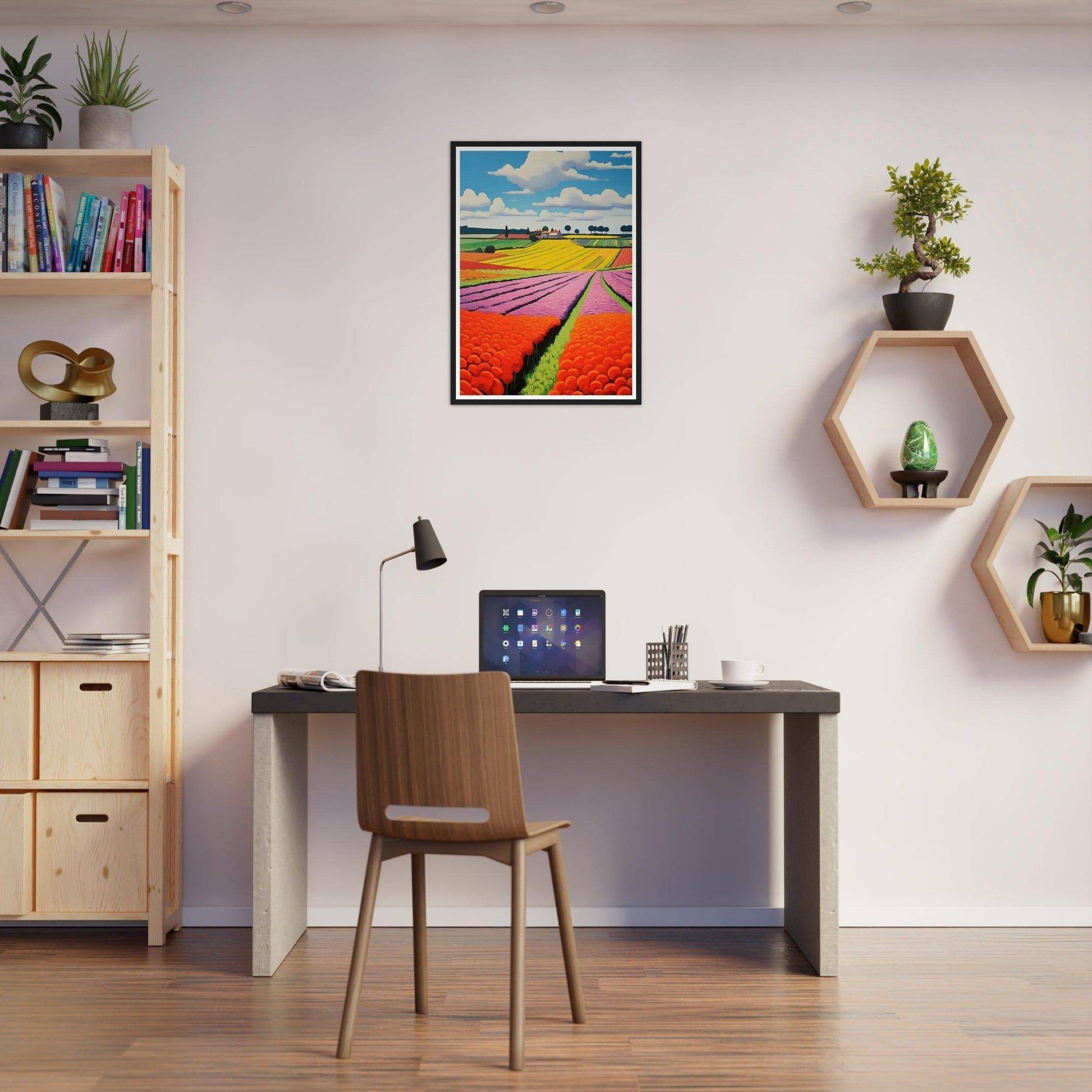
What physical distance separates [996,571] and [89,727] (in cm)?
286

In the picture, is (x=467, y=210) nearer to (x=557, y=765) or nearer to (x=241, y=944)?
(x=557, y=765)

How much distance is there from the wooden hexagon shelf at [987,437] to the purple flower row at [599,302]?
762 mm

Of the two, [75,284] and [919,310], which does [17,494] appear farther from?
[919,310]

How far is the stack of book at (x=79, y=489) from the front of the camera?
342 cm

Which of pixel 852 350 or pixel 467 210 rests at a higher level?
pixel 467 210

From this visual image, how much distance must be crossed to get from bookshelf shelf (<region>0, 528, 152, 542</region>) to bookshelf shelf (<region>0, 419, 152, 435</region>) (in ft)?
1.04

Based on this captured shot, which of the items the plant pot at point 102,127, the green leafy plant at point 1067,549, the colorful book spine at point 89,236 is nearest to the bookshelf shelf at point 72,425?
the colorful book spine at point 89,236

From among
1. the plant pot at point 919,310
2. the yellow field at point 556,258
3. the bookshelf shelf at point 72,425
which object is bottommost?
the bookshelf shelf at point 72,425

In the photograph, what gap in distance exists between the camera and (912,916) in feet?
11.7

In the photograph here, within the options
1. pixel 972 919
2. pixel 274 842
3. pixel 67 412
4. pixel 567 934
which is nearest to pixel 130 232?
pixel 67 412

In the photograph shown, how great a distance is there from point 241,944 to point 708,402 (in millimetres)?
2216

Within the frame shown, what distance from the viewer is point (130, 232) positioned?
3.44m

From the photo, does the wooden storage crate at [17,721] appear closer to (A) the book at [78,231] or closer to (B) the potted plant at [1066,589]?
(A) the book at [78,231]

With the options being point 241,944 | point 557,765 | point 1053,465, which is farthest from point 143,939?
point 1053,465
